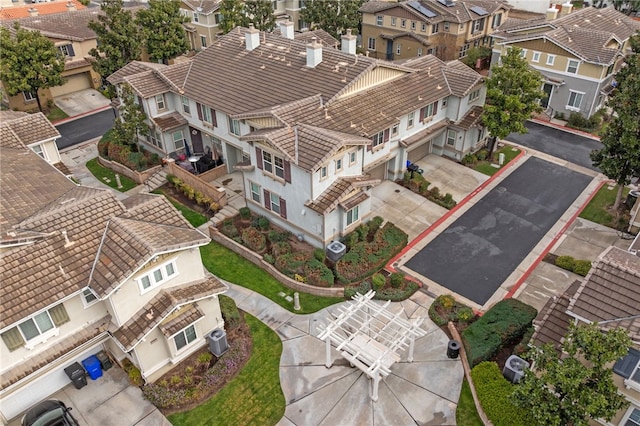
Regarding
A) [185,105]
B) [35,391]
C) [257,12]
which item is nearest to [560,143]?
[185,105]

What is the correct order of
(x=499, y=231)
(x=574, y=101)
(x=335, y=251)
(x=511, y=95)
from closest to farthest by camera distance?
(x=335, y=251) → (x=499, y=231) → (x=511, y=95) → (x=574, y=101)

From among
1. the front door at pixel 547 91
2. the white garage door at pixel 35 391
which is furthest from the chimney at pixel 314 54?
the front door at pixel 547 91

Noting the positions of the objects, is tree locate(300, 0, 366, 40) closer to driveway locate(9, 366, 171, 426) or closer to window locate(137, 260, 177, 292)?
window locate(137, 260, 177, 292)

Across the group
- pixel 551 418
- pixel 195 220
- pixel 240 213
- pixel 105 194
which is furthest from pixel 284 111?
pixel 551 418

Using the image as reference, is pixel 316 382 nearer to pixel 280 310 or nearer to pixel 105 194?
pixel 280 310

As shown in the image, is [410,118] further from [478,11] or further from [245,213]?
[478,11]

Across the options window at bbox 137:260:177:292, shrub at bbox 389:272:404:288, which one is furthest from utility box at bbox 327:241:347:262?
window at bbox 137:260:177:292
